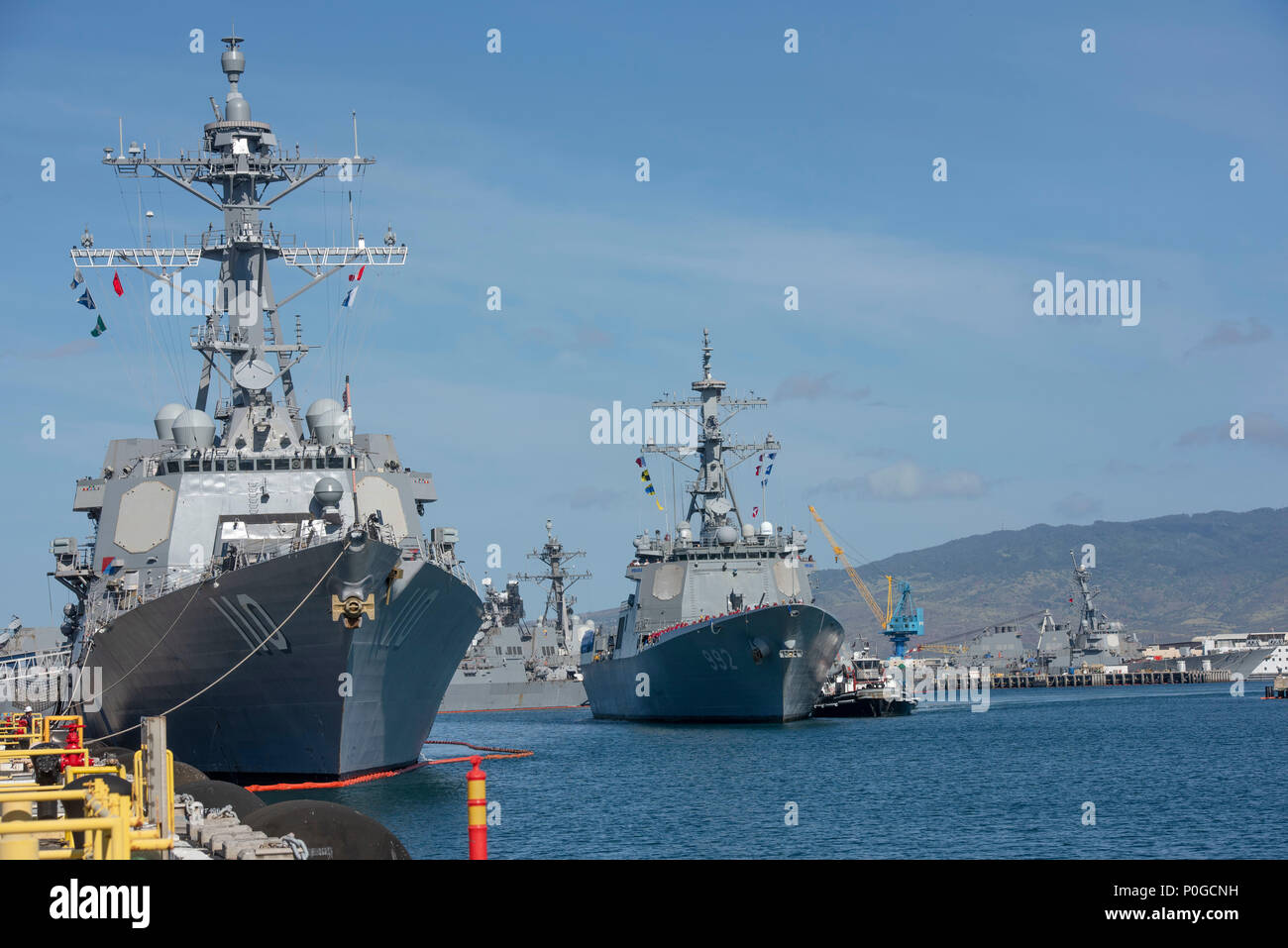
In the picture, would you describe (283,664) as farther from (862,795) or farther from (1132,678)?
(1132,678)

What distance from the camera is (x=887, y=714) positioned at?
69.7 m

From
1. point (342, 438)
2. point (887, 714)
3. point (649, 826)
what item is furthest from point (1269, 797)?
point (887, 714)

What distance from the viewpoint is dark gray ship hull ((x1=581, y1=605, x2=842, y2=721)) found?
50531mm

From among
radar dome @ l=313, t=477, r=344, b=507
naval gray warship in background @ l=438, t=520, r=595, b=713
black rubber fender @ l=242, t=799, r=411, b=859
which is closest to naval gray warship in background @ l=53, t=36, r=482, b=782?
radar dome @ l=313, t=477, r=344, b=507

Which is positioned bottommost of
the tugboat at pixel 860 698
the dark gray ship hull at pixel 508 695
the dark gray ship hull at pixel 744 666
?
the dark gray ship hull at pixel 508 695

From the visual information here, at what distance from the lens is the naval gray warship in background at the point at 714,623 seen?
51594 mm

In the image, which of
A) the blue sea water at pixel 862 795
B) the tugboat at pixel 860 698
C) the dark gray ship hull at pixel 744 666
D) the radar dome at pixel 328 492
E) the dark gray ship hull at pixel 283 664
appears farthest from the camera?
the tugboat at pixel 860 698

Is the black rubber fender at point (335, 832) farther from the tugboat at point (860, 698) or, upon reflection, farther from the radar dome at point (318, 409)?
the tugboat at point (860, 698)

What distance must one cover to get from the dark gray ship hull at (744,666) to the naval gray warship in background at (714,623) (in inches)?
2.0

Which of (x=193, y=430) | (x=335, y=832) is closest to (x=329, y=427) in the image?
(x=193, y=430)

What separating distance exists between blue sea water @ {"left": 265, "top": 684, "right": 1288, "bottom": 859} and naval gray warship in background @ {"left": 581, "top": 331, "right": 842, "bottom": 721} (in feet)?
6.00

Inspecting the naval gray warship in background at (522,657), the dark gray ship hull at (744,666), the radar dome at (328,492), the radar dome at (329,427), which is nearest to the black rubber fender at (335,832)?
the radar dome at (328,492)

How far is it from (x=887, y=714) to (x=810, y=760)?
103 ft

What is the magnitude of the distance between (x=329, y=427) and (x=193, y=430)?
3.12m
